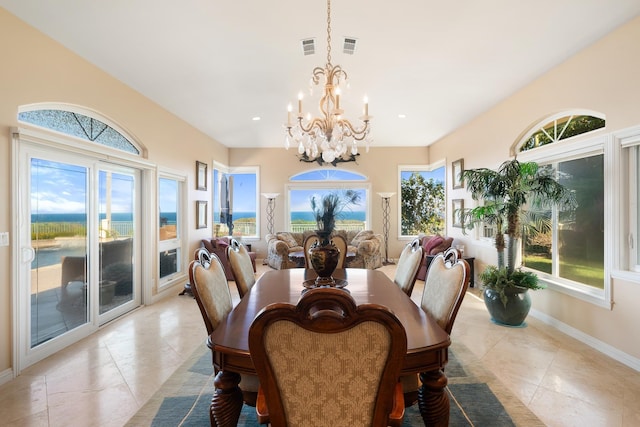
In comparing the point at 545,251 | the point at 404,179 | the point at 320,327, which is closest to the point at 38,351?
the point at 320,327

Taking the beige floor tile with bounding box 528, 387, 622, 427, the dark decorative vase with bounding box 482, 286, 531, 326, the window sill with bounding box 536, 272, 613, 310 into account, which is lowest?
the beige floor tile with bounding box 528, 387, 622, 427

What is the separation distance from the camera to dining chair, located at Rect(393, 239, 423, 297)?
2.36 metres

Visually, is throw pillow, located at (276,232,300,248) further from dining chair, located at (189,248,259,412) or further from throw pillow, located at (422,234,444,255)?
dining chair, located at (189,248,259,412)

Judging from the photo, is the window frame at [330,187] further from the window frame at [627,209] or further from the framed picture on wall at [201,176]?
the window frame at [627,209]

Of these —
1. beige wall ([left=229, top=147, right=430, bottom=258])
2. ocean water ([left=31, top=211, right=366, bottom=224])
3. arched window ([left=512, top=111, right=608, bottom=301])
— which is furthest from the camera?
beige wall ([left=229, top=147, right=430, bottom=258])

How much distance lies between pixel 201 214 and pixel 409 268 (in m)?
4.54

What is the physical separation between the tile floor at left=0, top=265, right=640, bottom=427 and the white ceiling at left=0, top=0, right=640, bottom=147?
2.83m

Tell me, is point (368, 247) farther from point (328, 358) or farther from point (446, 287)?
point (328, 358)

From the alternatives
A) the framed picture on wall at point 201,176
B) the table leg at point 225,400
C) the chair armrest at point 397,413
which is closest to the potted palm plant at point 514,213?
the chair armrest at point 397,413

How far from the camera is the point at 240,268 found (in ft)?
7.87

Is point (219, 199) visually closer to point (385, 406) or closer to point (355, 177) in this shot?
point (355, 177)

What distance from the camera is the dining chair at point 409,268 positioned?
2363 millimetres

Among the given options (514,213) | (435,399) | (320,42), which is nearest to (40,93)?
(320,42)

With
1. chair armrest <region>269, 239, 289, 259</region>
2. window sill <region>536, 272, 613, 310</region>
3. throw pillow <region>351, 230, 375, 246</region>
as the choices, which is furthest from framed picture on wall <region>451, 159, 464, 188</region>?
chair armrest <region>269, 239, 289, 259</region>
